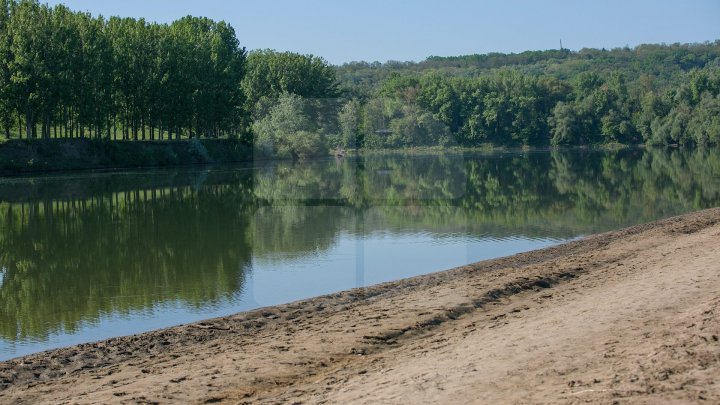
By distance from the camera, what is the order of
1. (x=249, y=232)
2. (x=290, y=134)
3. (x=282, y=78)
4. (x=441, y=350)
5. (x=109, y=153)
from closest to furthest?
(x=441, y=350) < (x=249, y=232) < (x=290, y=134) < (x=109, y=153) < (x=282, y=78)

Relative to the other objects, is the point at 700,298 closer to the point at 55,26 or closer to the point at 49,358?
the point at 49,358

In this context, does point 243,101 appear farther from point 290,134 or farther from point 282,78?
point 290,134

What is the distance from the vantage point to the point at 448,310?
13.7m

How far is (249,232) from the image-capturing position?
87.2ft

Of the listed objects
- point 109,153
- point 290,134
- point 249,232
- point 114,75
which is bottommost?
point 249,232

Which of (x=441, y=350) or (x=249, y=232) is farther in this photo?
(x=249, y=232)

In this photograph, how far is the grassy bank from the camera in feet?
182

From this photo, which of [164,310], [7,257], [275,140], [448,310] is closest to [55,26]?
[275,140]

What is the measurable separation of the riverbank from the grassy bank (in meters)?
44.9

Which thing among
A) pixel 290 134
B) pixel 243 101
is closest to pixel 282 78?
pixel 243 101

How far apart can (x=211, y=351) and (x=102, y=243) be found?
1408cm

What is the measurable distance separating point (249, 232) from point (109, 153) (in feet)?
131

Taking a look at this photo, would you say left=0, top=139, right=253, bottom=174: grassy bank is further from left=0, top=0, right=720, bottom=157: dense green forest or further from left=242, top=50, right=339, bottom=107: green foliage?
left=242, top=50, right=339, bottom=107: green foliage

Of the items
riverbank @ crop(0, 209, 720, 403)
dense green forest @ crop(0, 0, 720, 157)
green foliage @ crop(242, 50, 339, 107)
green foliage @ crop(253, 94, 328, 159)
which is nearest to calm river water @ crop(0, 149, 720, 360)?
riverbank @ crop(0, 209, 720, 403)
